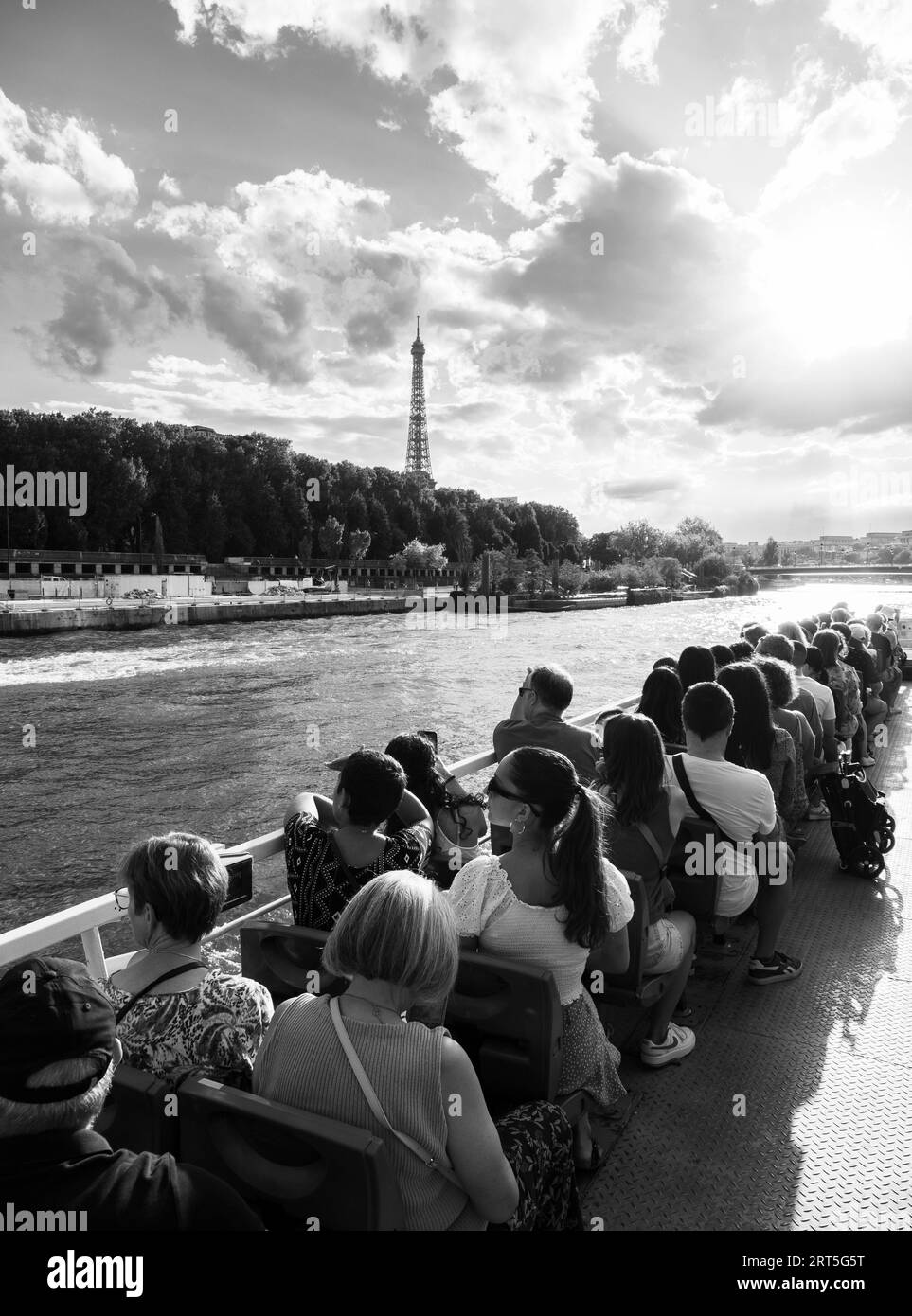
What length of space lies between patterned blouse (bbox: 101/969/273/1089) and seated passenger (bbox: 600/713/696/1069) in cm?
168

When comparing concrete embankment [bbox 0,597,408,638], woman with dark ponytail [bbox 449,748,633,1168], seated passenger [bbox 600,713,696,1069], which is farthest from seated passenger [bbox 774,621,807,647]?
concrete embankment [bbox 0,597,408,638]

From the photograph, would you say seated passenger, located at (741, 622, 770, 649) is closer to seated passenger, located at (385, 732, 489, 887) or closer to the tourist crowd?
the tourist crowd

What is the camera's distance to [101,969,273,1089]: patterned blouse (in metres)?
2.03

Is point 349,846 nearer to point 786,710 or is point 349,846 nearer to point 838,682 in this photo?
point 786,710

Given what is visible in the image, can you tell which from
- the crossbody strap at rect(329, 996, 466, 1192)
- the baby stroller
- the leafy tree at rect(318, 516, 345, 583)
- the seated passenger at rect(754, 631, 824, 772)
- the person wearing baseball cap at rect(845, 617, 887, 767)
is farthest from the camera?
the leafy tree at rect(318, 516, 345, 583)

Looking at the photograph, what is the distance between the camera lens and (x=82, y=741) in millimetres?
18422

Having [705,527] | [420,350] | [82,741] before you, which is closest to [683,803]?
[82,741]

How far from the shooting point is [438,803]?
3.83 meters

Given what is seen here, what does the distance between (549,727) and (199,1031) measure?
2.72m

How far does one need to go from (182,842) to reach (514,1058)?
1.11 m

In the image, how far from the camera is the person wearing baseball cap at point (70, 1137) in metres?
1.31

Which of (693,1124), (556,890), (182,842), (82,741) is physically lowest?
(82,741)

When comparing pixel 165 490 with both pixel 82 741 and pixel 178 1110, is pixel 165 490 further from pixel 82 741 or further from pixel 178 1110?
pixel 178 1110

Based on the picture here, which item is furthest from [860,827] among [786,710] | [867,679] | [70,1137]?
[70,1137]
